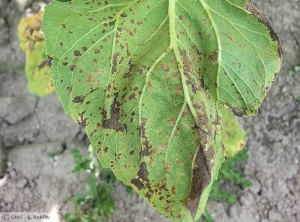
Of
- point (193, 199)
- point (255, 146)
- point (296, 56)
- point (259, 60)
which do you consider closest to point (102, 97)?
point (193, 199)

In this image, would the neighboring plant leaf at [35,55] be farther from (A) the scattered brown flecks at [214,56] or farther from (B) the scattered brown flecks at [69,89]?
(A) the scattered brown flecks at [214,56]

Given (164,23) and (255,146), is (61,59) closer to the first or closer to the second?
(164,23)

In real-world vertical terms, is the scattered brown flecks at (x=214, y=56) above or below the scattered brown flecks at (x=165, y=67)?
above

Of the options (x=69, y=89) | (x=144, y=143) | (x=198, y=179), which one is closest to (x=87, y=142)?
(x=69, y=89)

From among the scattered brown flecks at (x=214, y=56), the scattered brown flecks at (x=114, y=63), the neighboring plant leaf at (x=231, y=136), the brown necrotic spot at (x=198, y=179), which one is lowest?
the neighboring plant leaf at (x=231, y=136)

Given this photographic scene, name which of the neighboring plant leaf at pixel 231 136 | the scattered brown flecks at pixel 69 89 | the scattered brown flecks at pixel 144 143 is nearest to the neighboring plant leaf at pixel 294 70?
the neighboring plant leaf at pixel 231 136
